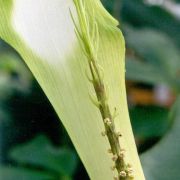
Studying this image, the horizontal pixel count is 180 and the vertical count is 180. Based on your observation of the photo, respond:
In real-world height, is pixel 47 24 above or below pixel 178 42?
above

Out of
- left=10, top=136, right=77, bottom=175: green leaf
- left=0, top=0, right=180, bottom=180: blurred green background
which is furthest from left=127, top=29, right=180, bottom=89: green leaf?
left=10, top=136, right=77, bottom=175: green leaf

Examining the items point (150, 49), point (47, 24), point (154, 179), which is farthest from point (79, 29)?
point (150, 49)

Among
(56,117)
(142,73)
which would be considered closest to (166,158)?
(142,73)

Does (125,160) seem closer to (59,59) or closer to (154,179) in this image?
(59,59)

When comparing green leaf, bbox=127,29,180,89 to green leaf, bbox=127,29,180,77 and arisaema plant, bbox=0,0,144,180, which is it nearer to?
green leaf, bbox=127,29,180,77

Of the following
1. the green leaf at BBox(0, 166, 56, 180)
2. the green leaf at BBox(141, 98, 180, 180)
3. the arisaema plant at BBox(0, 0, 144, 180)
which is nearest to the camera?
the arisaema plant at BBox(0, 0, 144, 180)

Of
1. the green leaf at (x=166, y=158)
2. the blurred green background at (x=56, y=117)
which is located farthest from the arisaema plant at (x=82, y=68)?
the blurred green background at (x=56, y=117)

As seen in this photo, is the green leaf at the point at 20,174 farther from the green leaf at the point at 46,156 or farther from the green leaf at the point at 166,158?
the green leaf at the point at 166,158
